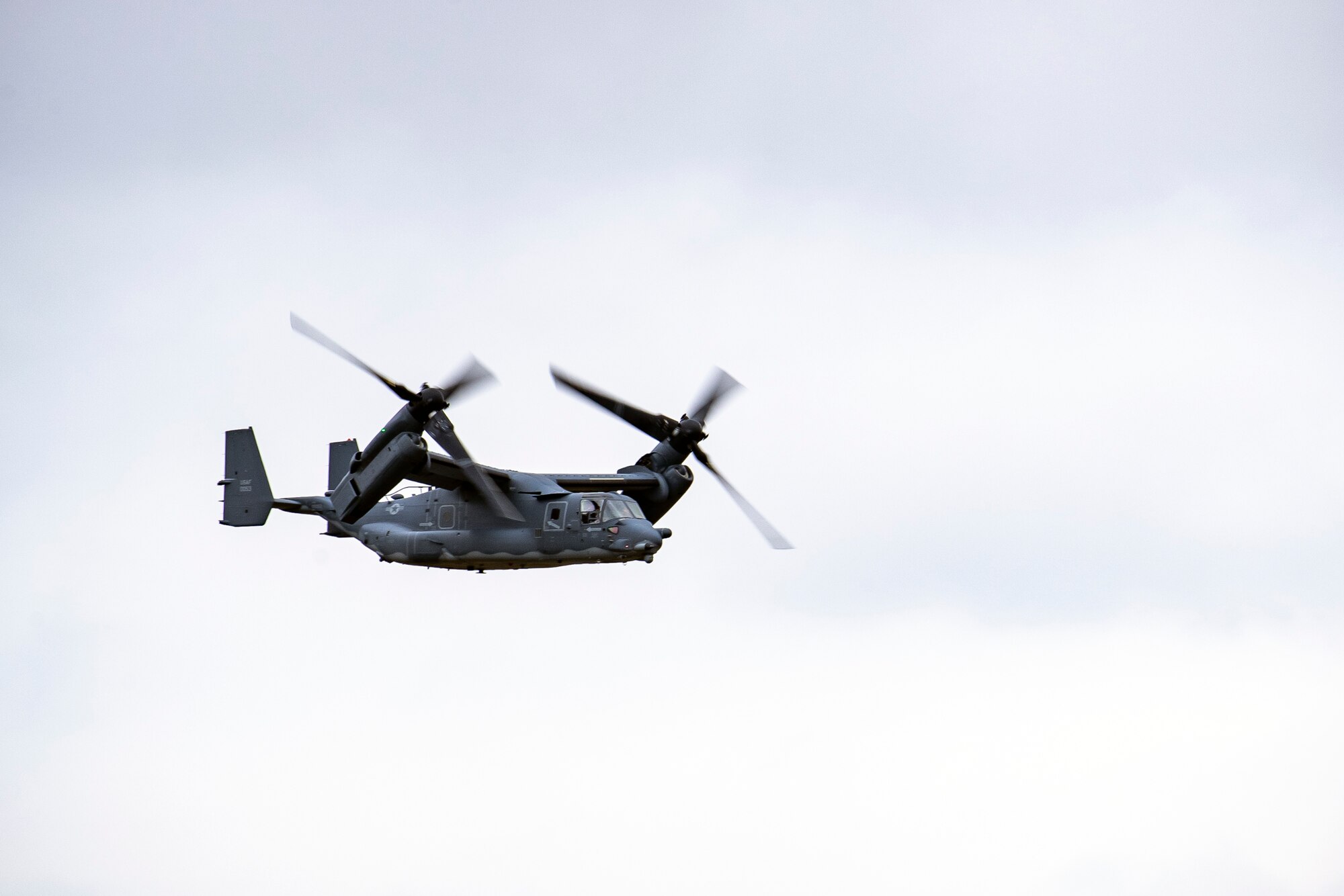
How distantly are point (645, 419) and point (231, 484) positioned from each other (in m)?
12.2

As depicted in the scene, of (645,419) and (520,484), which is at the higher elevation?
(645,419)

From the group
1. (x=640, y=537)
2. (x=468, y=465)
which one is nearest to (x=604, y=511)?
(x=640, y=537)

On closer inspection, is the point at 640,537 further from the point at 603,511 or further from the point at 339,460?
the point at 339,460

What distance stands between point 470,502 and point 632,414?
6.50m

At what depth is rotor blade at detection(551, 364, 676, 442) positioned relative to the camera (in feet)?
164

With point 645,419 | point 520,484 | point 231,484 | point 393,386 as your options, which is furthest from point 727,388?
point 231,484

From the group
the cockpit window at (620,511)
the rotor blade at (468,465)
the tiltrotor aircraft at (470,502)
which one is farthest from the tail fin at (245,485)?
the cockpit window at (620,511)

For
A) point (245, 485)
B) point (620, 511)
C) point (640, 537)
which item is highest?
point (245, 485)

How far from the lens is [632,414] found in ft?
167

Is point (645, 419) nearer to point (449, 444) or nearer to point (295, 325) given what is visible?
point (449, 444)

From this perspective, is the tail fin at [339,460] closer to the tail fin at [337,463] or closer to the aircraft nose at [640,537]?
the tail fin at [337,463]

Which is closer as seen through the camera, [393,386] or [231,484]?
[393,386]

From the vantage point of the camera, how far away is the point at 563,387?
49.5m

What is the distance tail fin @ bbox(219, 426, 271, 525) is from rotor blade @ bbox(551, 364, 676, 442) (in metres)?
9.57
